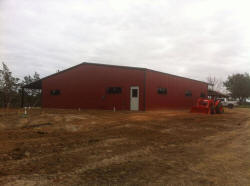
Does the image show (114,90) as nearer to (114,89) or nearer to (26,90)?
(114,89)

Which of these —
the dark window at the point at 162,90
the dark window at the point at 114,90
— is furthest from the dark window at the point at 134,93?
the dark window at the point at 162,90

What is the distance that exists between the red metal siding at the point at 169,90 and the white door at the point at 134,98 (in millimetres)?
937

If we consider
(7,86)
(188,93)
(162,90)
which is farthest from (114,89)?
(7,86)

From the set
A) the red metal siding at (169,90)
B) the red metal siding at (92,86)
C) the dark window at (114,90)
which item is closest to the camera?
the red metal siding at (169,90)

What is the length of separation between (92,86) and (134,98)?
4.84m

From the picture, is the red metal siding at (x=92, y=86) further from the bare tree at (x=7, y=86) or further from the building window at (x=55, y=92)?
the bare tree at (x=7, y=86)

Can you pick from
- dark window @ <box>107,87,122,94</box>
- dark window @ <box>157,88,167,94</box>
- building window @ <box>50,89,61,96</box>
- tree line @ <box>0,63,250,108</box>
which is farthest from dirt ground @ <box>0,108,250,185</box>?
tree line @ <box>0,63,250,108</box>

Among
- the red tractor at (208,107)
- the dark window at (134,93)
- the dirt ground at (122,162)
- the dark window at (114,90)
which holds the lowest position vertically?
the dirt ground at (122,162)

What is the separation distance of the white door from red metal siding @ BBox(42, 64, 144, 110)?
0.31 m

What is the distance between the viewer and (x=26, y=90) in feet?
95.8

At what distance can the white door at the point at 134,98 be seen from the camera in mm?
15289

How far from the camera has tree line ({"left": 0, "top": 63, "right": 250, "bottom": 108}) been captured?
24.2 meters

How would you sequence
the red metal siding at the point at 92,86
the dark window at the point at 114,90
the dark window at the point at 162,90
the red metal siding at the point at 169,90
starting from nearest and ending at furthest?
1. the red metal siding at the point at 169,90
2. the red metal siding at the point at 92,86
3. the dark window at the point at 114,90
4. the dark window at the point at 162,90

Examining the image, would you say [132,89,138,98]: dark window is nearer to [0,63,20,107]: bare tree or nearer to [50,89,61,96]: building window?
[50,89,61,96]: building window
